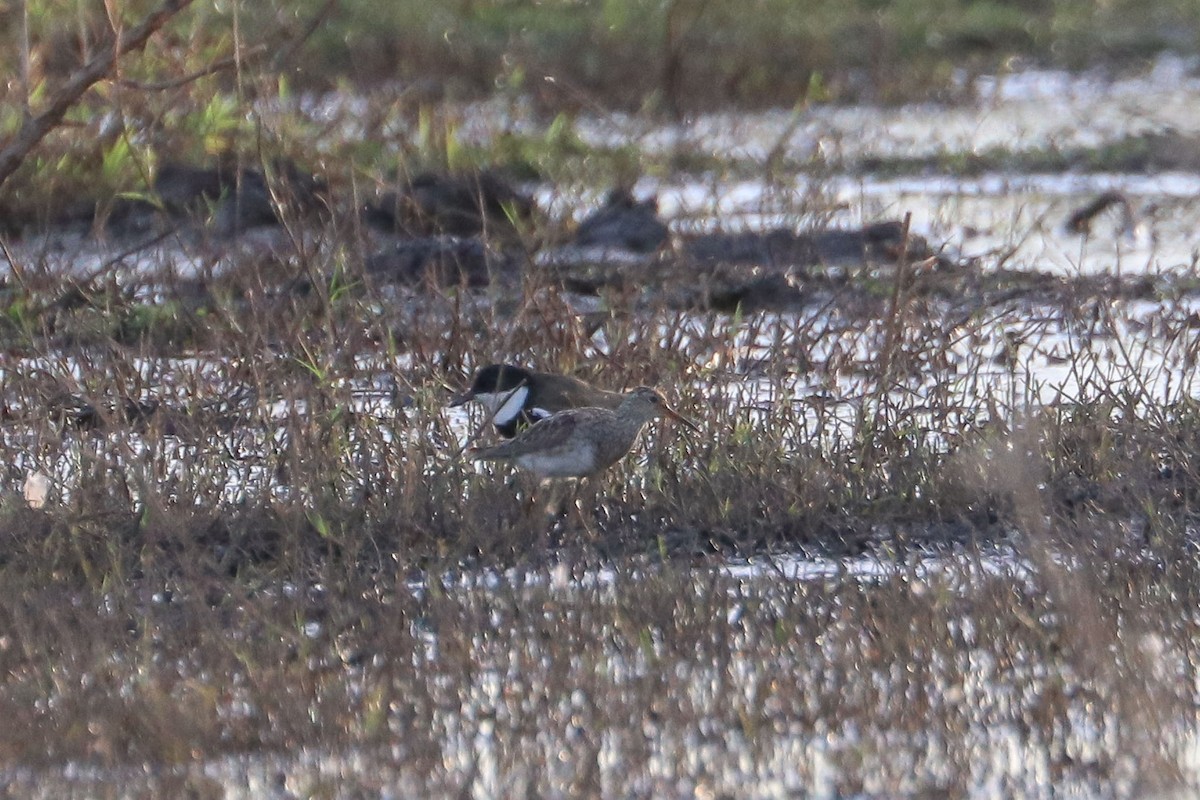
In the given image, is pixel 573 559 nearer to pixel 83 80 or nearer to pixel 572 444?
pixel 572 444

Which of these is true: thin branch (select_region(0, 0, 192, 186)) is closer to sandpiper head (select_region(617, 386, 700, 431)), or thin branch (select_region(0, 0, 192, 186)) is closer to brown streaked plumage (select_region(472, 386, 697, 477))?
brown streaked plumage (select_region(472, 386, 697, 477))

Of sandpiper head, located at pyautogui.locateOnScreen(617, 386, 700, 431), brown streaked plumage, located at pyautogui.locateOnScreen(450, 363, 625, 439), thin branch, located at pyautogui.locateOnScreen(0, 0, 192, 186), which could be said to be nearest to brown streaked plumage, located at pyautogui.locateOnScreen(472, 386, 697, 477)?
sandpiper head, located at pyautogui.locateOnScreen(617, 386, 700, 431)

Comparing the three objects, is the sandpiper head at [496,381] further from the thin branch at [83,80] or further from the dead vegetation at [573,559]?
the thin branch at [83,80]

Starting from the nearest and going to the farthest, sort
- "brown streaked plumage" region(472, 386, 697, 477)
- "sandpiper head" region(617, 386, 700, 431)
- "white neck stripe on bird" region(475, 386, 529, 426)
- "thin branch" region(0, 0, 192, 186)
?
"brown streaked plumage" region(472, 386, 697, 477) < "sandpiper head" region(617, 386, 700, 431) < "thin branch" region(0, 0, 192, 186) < "white neck stripe on bird" region(475, 386, 529, 426)

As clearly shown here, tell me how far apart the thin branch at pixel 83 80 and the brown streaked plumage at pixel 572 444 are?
5.39ft

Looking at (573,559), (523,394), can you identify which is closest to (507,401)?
(523,394)

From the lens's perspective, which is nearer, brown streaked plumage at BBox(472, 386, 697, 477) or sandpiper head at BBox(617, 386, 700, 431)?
brown streaked plumage at BBox(472, 386, 697, 477)

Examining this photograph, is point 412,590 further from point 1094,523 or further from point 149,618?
point 1094,523

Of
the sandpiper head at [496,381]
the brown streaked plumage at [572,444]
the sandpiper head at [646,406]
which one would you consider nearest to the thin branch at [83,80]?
the sandpiper head at [496,381]

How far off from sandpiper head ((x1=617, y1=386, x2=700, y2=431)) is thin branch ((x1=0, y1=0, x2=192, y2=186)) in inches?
69.5

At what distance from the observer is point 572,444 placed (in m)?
5.55

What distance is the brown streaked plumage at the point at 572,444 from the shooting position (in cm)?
553

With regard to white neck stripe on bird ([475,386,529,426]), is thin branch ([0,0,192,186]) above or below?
above

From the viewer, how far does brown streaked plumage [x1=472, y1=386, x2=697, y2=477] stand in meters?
5.53
